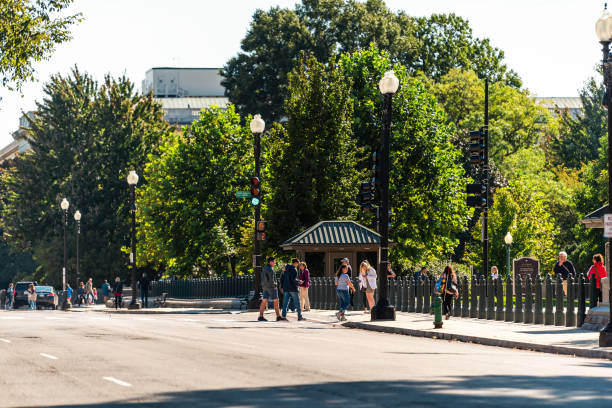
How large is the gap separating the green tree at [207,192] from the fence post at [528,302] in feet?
114

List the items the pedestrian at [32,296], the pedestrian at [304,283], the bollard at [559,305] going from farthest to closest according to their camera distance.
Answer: the pedestrian at [32,296], the pedestrian at [304,283], the bollard at [559,305]

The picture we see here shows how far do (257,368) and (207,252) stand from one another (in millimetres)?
47513

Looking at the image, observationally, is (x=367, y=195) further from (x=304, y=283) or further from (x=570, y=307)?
(x=304, y=283)

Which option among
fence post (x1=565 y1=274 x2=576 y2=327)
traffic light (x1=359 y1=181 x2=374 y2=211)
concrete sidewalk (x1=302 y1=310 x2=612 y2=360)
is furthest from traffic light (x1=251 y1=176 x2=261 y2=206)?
fence post (x1=565 y1=274 x2=576 y2=327)

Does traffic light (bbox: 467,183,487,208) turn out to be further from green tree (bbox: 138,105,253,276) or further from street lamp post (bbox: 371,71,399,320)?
green tree (bbox: 138,105,253,276)

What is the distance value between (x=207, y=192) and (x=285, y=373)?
48.4 m

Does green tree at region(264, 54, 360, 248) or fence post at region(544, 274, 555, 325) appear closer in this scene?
fence post at region(544, 274, 555, 325)

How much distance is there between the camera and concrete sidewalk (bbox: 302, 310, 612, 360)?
64.7 feet

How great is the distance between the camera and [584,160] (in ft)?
271

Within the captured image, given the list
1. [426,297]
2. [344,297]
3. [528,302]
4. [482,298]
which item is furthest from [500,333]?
[426,297]

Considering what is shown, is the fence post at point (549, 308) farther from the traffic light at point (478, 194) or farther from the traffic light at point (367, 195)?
the traffic light at point (478, 194)

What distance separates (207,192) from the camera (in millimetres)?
62281

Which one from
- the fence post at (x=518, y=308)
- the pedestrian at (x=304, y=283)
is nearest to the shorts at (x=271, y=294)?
the pedestrian at (x=304, y=283)

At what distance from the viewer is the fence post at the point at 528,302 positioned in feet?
86.5
